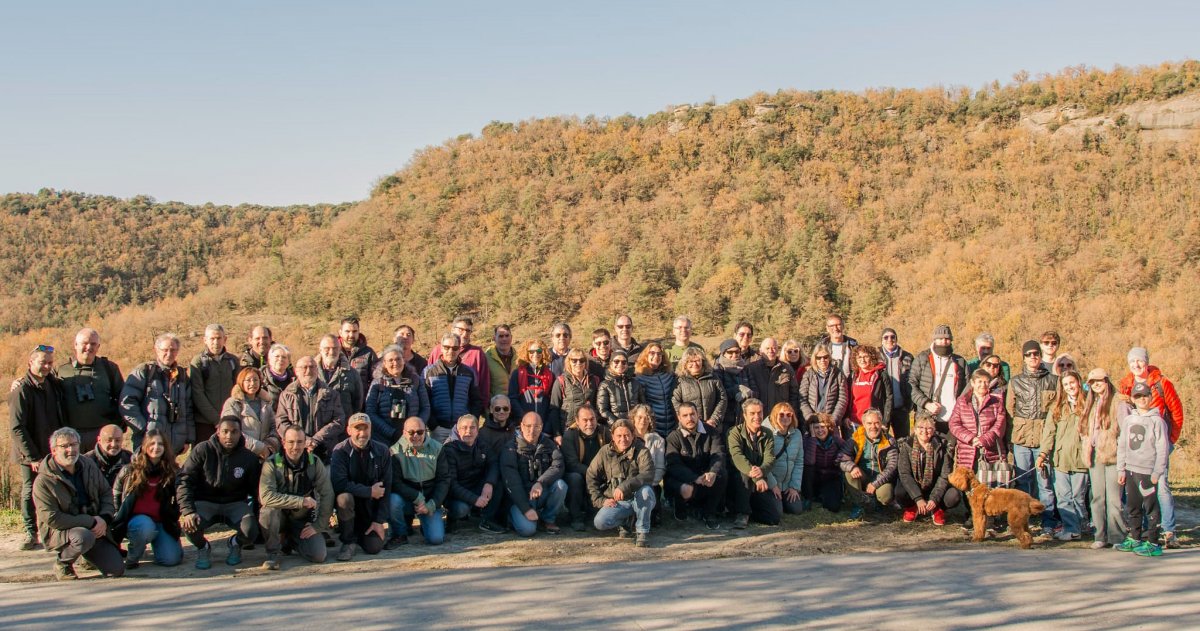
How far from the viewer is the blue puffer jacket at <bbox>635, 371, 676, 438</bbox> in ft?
26.7

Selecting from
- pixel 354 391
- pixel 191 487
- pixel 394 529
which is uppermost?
pixel 354 391

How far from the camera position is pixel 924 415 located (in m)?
8.02


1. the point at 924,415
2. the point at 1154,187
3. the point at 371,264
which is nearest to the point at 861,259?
the point at 1154,187

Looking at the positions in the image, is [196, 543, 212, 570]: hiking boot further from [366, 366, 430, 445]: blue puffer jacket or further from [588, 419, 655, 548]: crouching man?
[588, 419, 655, 548]: crouching man

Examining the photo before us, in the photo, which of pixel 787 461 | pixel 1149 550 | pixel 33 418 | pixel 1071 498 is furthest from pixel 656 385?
pixel 33 418

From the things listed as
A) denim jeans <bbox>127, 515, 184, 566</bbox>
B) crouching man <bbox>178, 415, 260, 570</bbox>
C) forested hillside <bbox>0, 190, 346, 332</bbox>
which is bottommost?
denim jeans <bbox>127, 515, 184, 566</bbox>

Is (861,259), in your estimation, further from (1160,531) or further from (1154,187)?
(1160,531)

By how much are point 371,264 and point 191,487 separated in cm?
2921

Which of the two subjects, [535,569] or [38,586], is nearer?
[38,586]

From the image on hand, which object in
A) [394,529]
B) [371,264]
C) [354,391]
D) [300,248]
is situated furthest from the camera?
[300,248]

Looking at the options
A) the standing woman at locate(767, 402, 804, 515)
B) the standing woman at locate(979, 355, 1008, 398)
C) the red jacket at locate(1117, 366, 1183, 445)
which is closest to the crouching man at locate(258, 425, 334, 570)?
the standing woman at locate(767, 402, 804, 515)

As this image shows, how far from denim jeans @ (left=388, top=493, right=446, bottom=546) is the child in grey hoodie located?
5.53m

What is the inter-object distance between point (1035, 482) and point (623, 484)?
3.79 meters

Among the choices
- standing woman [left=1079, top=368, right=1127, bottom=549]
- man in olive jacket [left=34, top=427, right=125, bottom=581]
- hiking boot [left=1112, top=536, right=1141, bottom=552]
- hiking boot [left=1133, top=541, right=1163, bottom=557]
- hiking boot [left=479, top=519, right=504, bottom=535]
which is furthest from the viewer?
hiking boot [left=479, top=519, right=504, bottom=535]
